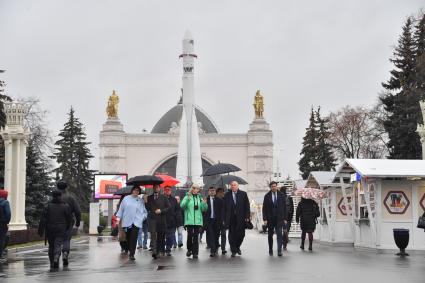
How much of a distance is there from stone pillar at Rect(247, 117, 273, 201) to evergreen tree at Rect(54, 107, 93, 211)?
34639mm

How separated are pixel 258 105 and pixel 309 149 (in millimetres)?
33297

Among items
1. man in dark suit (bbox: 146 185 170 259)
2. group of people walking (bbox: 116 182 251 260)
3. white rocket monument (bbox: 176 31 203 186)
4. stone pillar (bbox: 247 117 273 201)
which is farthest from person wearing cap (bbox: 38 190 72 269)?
stone pillar (bbox: 247 117 273 201)

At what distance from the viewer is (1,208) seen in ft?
52.9

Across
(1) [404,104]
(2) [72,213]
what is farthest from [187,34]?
(2) [72,213]

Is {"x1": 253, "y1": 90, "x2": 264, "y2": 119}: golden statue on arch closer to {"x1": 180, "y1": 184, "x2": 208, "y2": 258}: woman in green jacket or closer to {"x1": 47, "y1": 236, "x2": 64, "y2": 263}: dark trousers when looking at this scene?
{"x1": 180, "y1": 184, "x2": 208, "y2": 258}: woman in green jacket

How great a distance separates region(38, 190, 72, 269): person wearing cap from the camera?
15.0 meters

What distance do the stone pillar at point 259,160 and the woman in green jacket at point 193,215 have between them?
94.4m

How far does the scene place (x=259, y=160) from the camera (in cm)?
11450

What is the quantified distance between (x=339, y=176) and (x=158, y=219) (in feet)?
23.9

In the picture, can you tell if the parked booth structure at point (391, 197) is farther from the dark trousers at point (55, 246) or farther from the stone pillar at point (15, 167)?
the stone pillar at point (15, 167)

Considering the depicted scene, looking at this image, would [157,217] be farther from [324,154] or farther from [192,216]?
[324,154]

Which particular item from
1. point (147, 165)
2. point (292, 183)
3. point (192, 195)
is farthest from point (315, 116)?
point (192, 195)

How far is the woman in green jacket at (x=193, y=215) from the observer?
17.9m

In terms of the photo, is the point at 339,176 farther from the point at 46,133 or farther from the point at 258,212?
the point at 46,133
